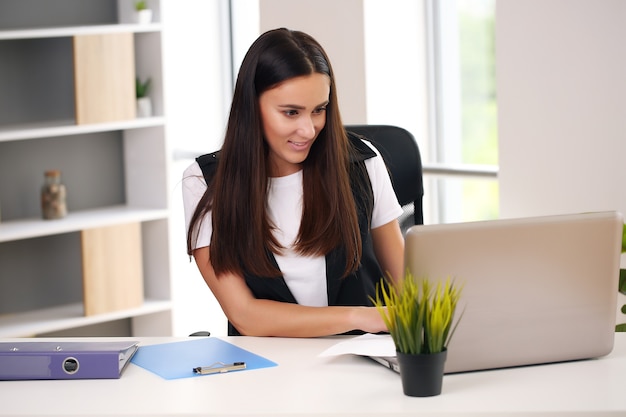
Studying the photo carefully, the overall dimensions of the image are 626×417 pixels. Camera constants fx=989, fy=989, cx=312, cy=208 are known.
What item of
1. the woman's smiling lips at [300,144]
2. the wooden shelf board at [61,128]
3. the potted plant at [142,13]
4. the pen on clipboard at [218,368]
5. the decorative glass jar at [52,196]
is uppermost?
the potted plant at [142,13]

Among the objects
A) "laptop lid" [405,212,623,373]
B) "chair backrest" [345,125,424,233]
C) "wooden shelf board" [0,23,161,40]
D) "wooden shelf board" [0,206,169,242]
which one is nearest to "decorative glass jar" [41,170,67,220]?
"wooden shelf board" [0,206,169,242]

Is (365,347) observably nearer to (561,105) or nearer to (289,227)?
(289,227)

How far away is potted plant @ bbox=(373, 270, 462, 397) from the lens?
5.41 feet

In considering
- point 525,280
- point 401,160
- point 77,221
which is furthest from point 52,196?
point 525,280

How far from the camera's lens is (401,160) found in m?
2.67

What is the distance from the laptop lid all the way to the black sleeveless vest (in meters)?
0.66

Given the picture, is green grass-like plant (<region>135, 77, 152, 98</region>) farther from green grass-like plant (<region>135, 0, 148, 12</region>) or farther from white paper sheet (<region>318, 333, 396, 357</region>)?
white paper sheet (<region>318, 333, 396, 357</region>)

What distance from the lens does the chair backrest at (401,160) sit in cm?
266

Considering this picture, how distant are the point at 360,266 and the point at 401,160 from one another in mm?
373

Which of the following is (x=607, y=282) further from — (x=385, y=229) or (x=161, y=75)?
(x=161, y=75)

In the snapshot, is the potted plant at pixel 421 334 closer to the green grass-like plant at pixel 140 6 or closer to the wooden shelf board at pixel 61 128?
the wooden shelf board at pixel 61 128

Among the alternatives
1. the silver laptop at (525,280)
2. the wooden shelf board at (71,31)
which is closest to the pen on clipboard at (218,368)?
the silver laptop at (525,280)

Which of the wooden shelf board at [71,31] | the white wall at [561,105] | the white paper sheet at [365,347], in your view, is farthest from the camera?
the wooden shelf board at [71,31]

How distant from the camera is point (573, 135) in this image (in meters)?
3.06
